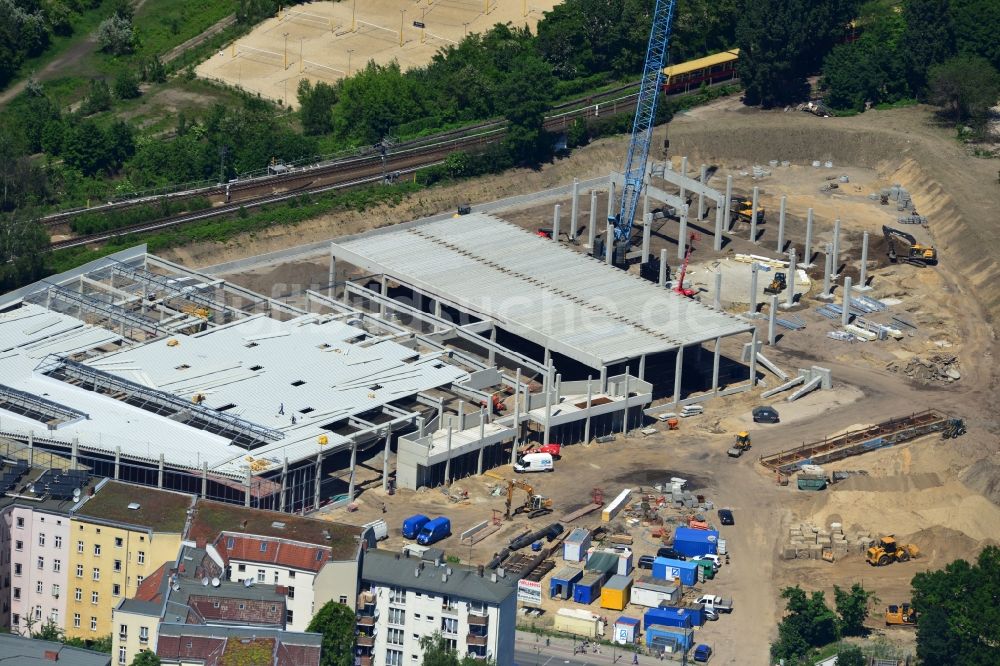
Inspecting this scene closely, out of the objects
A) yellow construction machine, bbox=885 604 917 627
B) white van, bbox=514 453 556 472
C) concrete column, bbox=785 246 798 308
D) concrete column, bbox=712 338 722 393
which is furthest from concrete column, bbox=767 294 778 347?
yellow construction machine, bbox=885 604 917 627

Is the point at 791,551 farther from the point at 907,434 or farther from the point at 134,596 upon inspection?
the point at 134,596

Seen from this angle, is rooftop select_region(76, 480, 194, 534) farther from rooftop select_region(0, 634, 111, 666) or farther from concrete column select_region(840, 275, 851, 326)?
concrete column select_region(840, 275, 851, 326)

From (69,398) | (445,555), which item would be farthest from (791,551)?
(69,398)

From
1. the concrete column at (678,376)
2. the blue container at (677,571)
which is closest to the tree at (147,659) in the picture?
the blue container at (677,571)

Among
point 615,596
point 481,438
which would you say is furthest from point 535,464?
point 615,596

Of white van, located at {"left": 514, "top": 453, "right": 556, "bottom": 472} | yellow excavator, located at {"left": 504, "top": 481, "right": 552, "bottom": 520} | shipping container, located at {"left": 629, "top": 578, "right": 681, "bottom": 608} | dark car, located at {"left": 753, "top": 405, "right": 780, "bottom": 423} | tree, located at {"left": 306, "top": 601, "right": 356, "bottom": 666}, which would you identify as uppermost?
tree, located at {"left": 306, "top": 601, "right": 356, "bottom": 666}

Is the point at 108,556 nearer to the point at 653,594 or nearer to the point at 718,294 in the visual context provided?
the point at 653,594
